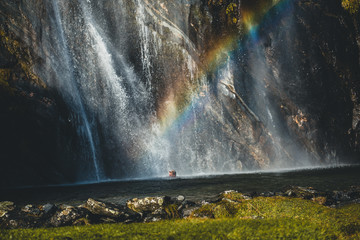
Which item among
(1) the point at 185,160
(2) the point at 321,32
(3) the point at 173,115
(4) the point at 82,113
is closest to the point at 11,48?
(4) the point at 82,113


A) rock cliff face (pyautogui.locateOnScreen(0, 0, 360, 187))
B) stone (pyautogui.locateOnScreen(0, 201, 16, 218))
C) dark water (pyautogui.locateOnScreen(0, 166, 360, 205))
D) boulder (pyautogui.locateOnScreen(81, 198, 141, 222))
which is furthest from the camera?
rock cliff face (pyautogui.locateOnScreen(0, 0, 360, 187))

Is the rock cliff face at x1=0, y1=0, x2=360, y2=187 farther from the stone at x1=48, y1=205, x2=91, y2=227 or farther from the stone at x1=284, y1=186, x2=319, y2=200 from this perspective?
the stone at x1=284, y1=186, x2=319, y2=200

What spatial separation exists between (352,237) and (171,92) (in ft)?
106

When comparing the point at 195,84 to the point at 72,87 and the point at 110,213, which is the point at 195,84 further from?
the point at 110,213

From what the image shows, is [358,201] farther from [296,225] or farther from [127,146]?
[127,146]

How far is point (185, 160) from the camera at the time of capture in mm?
38062

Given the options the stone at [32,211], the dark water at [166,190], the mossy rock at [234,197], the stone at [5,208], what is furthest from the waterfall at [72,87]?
the mossy rock at [234,197]

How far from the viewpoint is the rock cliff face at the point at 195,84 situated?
3347 centimetres

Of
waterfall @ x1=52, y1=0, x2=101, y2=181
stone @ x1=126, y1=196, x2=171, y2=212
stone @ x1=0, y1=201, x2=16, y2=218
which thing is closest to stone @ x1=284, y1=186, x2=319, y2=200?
stone @ x1=126, y1=196, x2=171, y2=212

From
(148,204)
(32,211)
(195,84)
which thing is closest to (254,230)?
(148,204)

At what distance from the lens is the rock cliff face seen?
33.5 metres

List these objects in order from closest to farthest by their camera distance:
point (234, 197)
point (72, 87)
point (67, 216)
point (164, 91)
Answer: point (67, 216)
point (234, 197)
point (72, 87)
point (164, 91)

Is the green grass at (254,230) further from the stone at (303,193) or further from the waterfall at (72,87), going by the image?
the waterfall at (72,87)

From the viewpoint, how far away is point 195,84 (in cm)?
3759
